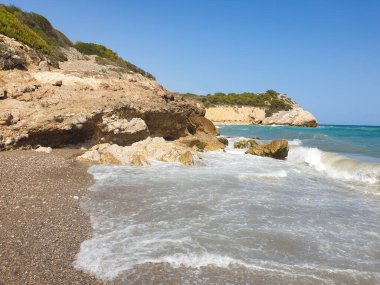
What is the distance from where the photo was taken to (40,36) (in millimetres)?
27422

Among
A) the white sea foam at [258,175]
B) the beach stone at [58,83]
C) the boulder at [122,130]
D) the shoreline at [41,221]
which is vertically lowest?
the shoreline at [41,221]

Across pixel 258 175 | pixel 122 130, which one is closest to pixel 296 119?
pixel 122 130

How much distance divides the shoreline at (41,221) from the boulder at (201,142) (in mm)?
9328

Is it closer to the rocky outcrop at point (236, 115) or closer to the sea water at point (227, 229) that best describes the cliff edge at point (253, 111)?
the rocky outcrop at point (236, 115)

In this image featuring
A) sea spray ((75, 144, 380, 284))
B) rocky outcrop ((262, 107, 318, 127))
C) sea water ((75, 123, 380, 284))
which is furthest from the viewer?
rocky outcrop ((262, 107, 318, 127))

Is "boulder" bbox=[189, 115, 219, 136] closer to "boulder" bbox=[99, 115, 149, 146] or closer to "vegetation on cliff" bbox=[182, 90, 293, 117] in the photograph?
"boulder" bbox=[99, 115, 149, 146]

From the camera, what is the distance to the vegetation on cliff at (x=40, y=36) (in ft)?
68.8

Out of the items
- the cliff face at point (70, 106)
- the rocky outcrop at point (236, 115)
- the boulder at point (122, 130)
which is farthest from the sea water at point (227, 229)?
the rocky outcrop at point (236, 115)

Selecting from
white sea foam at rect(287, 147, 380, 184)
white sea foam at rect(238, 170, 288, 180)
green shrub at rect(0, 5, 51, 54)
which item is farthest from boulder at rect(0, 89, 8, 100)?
white sea foam at rect(287, 147, 380, 184)

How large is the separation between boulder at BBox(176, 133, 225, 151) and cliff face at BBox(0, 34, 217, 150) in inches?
43.4

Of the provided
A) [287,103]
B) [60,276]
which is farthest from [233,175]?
[287,103]

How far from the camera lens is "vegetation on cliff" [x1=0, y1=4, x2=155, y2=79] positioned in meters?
21.0

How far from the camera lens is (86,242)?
6.32 m

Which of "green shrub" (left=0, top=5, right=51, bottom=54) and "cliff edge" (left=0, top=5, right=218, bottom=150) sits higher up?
"green shrub" (left=0, top=5, right=51, bottom=54)
